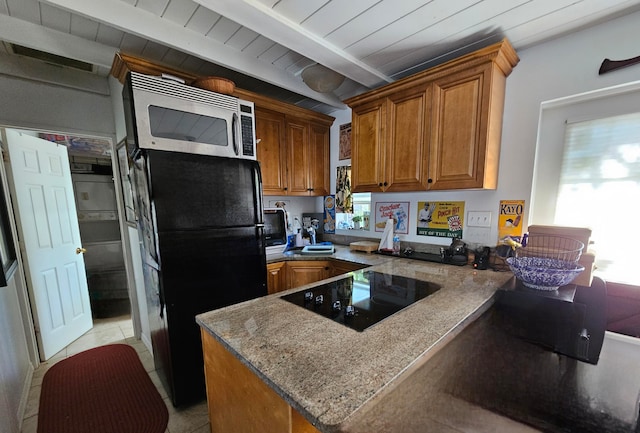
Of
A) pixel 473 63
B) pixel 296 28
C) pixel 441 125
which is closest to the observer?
pixel 296 28

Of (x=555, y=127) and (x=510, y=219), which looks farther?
(x=510, y=219)

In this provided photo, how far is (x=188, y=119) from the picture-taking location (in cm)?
162

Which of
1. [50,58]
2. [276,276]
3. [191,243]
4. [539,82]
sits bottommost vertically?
[276,276]

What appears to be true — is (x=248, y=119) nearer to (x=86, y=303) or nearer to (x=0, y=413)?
(x=0, y=413)

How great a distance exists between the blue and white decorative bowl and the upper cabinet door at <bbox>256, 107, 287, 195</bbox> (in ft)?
6.19

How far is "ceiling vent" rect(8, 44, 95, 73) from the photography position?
5.86ft

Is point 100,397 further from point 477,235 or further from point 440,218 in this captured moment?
point 477,235

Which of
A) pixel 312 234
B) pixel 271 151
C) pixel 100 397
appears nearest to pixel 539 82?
pixel 271 151

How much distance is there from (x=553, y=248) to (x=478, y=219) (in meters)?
0.50

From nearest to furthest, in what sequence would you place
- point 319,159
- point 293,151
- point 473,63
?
1. point 473,63
2. point 293,151
3. point 319,159

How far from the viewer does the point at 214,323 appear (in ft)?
3.22

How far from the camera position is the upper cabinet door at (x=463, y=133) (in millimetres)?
1576

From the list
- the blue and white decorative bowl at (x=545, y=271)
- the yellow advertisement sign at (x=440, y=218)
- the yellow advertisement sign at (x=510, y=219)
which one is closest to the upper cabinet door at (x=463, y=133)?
the yellow advertisement sign at (x=510, y=219)

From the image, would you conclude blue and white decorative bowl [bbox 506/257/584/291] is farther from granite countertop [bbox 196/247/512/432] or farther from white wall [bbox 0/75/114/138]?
white wall [bbox 0/75/114/138]
